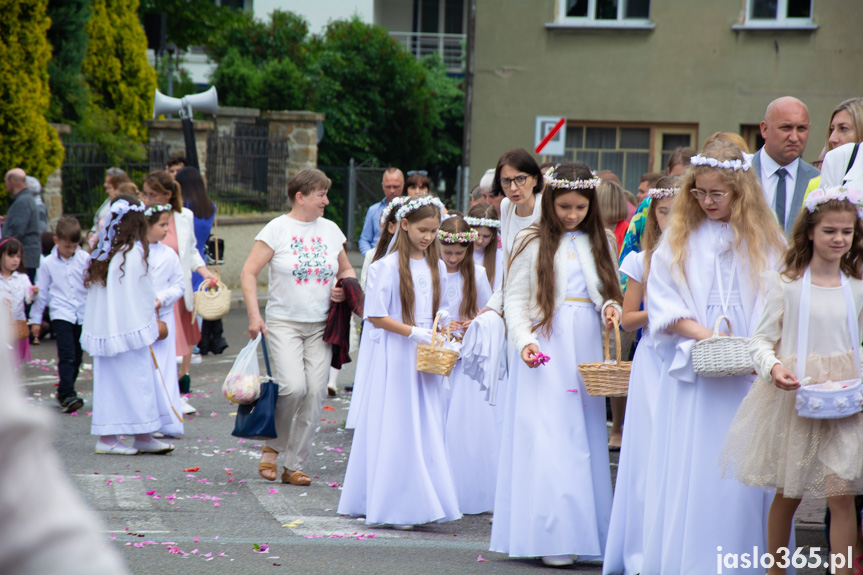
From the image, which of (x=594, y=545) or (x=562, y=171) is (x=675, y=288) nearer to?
(x=562, y=171)

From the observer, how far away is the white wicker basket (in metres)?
4.41

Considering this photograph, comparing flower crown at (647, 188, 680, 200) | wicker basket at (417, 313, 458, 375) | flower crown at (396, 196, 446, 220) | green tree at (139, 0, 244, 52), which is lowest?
wicker basket at (417, 313, 458, 375)

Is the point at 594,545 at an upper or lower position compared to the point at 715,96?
lower

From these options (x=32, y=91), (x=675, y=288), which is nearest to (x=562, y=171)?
(x=675, y=288)

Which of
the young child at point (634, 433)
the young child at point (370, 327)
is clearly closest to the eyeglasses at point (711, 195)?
the young child at point (634, 433)

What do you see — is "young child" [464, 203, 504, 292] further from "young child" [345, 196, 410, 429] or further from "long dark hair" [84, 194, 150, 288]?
"long dark hair" [84, 194, 150, 288]

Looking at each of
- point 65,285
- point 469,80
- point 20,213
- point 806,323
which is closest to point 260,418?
point 65,285

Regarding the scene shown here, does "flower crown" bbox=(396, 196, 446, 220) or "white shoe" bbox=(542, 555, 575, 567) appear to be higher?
"flower crown" bbox=(396, 196, 446, 220)

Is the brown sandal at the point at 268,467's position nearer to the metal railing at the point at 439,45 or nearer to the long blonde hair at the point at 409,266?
the long blonde hair at the point at 409,266

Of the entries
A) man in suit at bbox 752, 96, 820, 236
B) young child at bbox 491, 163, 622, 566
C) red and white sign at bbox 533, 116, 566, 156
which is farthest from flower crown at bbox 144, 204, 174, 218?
red and white sign at bbox 533, 116, 566, 156

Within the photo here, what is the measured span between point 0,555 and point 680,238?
A: 4.20 metres

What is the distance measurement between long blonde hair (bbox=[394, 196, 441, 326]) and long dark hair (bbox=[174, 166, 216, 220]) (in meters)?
5.22

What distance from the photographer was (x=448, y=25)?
44750 millimetres

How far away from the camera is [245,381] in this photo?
6934mm
